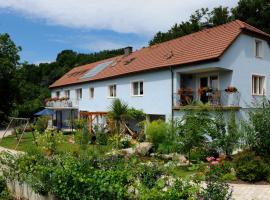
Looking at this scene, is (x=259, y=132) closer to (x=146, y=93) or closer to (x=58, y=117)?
(x=146, y=93)

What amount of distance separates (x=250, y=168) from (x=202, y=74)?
1294 cm

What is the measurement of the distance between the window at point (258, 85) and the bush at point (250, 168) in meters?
12.8

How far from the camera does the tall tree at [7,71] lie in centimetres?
4853

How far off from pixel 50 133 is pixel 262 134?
28.2 ft

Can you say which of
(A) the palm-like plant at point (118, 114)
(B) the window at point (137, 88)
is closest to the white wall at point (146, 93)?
(B) the window at point (137, 88)

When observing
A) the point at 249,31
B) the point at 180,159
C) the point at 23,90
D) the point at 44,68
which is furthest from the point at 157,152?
the point at 44,68

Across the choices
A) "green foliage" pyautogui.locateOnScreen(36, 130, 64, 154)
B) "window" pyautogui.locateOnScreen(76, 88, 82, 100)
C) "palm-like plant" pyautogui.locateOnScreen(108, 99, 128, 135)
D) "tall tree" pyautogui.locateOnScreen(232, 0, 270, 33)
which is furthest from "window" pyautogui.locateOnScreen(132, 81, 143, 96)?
"tall tree" pyautogui.locateOnScreen(232, 0, 270, 33)

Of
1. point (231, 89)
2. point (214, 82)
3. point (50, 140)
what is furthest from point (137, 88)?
point (50, 140)

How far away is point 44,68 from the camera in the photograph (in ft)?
272

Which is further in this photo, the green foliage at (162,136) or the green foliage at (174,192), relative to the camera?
the green foliage at (162,136)

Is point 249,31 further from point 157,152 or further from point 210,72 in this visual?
point 157,152

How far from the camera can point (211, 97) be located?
2338 centimetres

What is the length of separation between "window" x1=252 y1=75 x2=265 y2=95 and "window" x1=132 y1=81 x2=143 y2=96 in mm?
8223

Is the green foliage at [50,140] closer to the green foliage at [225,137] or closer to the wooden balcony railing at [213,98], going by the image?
the green foliage at [225,137]
